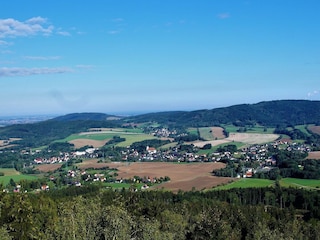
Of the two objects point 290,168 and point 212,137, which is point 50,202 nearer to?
point 290,168

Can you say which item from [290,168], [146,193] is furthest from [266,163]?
[146,193]

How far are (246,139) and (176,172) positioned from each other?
5737 cm

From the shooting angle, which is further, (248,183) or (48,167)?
(48,167)

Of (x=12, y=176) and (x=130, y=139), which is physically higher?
(x=130, y=139)

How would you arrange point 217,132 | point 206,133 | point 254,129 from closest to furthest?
point 206,133 → point 217,132 → point 254,129

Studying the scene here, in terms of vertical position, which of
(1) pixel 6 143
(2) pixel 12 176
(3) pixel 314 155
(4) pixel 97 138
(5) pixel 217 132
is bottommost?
(2) pixel 12 176

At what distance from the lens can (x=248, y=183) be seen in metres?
68.0

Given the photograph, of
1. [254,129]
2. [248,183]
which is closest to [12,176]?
[248,183]

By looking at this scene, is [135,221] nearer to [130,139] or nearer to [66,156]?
[66,156]

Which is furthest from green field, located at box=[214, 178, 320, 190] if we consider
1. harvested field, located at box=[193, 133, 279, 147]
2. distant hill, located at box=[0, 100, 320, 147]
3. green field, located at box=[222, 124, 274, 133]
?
distant hill, located at box=[0, 100, 320, 147]

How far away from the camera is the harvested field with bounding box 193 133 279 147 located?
12444cm

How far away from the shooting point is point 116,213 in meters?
28.0

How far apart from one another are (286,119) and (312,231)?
160406mm

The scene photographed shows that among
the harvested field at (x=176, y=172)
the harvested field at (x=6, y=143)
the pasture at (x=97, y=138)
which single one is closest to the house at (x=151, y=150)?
the pasture at (x=97, y=138)
